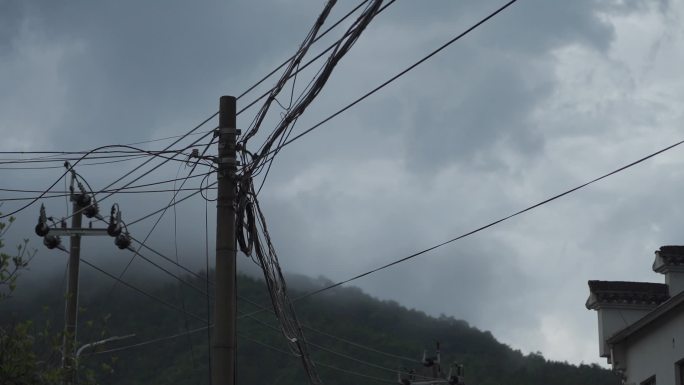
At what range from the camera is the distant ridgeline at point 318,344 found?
59.6 metres

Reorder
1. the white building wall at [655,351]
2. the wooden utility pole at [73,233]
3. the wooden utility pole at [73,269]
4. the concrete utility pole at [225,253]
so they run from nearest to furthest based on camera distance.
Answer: the concrete utility pole at [225,253] → the wooden utility pole at [73,233] → the white building wall at [655,351] → the wooden utility pole at [73,269]

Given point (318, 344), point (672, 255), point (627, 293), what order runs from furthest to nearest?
point (318, 344) < point (627, 293) < point (672, 255)

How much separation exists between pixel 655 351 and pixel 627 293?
8.33ft

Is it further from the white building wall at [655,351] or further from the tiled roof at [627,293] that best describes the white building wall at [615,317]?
the white building wall at [655,351]

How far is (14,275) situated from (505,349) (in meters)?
59.6

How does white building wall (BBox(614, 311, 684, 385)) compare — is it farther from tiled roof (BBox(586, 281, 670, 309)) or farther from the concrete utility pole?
the concrete utility pole

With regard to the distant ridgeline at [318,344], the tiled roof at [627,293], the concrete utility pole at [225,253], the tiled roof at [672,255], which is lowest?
the concrete utility pole at [225,253]

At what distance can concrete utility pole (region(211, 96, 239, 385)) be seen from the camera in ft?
50.6

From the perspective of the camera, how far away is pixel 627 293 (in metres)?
26.6

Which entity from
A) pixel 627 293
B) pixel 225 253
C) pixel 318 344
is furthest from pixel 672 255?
pixel 318 344

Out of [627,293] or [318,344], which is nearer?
[627,293]

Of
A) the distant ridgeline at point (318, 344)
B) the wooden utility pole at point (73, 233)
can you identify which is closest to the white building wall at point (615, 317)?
the wooden utility pole at point (73, 233)

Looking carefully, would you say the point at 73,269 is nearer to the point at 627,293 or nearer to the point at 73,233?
the point at 73,233

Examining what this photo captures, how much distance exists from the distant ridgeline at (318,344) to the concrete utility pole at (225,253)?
28904 mm
